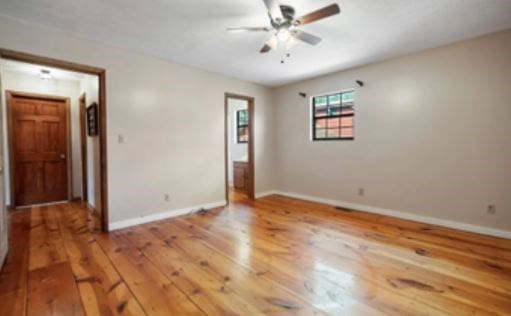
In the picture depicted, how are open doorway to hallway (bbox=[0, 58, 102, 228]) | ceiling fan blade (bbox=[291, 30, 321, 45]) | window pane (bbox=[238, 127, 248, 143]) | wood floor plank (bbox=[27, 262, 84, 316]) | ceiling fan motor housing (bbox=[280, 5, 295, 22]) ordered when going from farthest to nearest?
window pane (bbox=[238, 127, 248, 143])
open doorway to hallway (bbox=[0, 58, 102, 228])
ceiling fan blade (bbox=[291, 30, 321, 45])
ceiling fan motor housing (bbox=[280, 5, 295, 22])
wood floor plank (bbox=[27, 262, 84, 316])

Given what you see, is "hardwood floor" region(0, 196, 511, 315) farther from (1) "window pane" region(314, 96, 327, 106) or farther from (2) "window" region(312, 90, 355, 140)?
(1) "window pane" region(314, 96, 327, 106)

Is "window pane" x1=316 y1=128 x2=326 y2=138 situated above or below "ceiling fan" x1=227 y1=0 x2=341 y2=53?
below

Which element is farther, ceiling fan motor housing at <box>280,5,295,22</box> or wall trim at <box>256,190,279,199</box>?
wall trim at <box>256,190,279,199</box>

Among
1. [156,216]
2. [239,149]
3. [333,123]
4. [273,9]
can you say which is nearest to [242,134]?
[239,149]

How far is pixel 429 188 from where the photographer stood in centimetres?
356

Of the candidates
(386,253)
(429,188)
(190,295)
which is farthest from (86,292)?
(429,188)

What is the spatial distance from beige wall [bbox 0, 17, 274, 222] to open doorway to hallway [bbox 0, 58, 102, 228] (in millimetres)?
895

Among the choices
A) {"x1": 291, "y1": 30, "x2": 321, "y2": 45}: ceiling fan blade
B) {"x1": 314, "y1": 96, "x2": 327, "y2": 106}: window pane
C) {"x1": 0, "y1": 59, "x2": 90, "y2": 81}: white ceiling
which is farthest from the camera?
{"x1": 314, "y1": 96, "x2": 327, "y2": 106}: window pane

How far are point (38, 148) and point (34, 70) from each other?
146 cm

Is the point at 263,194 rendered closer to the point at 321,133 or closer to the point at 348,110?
the point at 321,133

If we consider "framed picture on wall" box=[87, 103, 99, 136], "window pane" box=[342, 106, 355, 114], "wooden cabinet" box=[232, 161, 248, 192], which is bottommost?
"wooden cabinet" box=[232, 161, 248, 192]

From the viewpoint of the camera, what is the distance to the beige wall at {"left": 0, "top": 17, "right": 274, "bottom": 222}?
10.1 ft

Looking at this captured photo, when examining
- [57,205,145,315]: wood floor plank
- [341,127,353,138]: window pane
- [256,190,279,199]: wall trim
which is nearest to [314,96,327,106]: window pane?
[341,127,353,138]: window pane

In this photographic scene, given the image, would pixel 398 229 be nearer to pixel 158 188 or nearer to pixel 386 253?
pixel 386 253
